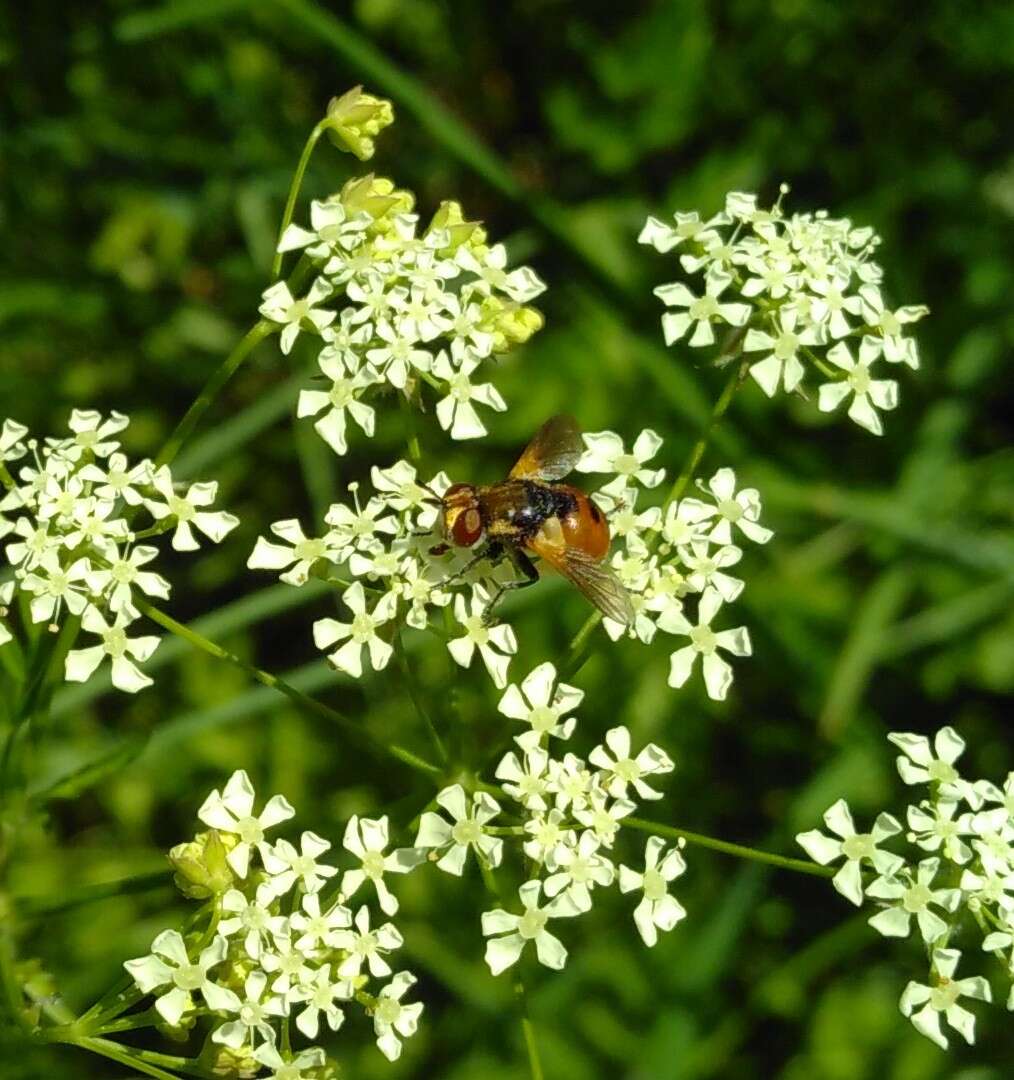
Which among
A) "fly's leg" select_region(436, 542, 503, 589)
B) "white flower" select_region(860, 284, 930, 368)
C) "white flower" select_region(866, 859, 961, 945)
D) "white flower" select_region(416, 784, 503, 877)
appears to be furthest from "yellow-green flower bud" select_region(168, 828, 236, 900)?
"white flower" select_region(860, 284, 930, 368)

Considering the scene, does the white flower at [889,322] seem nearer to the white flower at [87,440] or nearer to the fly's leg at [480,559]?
the fly's leg at [480,559]

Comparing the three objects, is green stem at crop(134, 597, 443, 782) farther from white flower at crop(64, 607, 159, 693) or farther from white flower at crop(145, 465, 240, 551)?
white flower at crop(145, 465, 240, 551)

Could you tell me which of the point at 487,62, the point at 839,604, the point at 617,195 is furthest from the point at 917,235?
the point at 487,62

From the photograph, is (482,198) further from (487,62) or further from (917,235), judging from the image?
(917,235)

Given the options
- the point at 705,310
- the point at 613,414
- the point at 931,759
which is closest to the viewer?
the point at 931,759

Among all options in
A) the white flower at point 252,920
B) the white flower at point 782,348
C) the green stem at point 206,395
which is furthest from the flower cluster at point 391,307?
the white flower at point 252,920

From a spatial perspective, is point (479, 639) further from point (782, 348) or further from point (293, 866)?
point (782, 348)

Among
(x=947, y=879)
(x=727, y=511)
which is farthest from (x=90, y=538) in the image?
(x=947, y=879)
